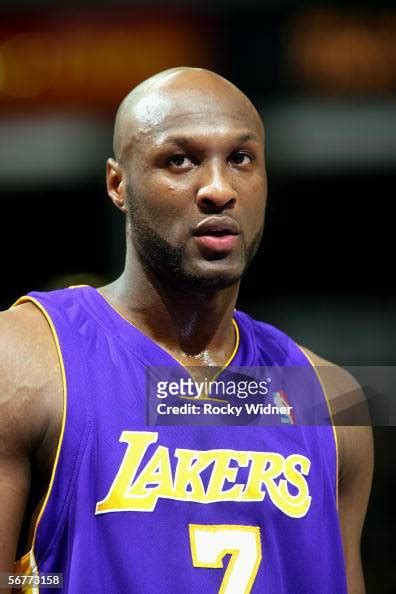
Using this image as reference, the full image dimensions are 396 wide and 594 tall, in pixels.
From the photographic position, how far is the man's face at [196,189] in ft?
7.07

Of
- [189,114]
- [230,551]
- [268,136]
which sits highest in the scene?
[268,136]

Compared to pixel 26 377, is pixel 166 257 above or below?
above

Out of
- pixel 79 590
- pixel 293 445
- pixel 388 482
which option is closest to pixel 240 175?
pixel 293 445

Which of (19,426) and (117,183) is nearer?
(19,426)

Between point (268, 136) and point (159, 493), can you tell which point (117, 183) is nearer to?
point (159, 493)

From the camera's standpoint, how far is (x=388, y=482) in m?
3.99

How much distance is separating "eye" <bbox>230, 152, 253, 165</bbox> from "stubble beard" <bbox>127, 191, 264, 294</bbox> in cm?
16

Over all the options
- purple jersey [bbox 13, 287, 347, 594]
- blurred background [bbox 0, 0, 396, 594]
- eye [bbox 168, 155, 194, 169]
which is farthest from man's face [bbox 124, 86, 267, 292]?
blurred background [bbox 0, 0, 396, 594]

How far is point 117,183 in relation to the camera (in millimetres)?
2363

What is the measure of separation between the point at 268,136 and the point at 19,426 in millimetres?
2783

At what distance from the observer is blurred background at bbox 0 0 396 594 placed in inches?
174

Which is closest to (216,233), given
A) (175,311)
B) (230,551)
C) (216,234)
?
(216,234)

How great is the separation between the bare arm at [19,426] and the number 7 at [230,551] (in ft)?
1.18

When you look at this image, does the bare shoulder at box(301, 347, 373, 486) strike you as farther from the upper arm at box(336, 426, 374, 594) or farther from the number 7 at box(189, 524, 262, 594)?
the number 7 at box(189, 524, 262, 594)
